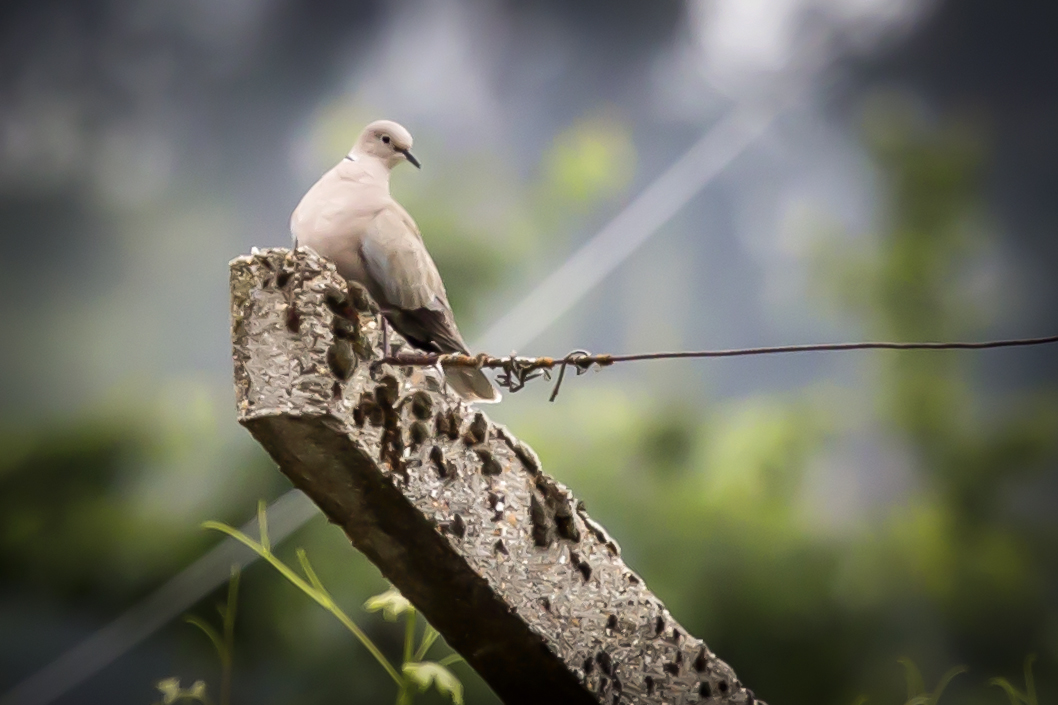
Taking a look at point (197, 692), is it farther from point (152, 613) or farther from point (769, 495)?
point (769, 495)

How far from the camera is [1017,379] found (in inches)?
72.7

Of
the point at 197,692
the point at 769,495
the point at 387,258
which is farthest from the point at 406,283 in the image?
the point at 769,495

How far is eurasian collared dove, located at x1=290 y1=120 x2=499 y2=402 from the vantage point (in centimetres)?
92

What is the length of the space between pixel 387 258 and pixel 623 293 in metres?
1.02

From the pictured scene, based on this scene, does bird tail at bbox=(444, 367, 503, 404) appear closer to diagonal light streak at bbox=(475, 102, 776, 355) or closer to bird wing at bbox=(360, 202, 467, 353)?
bird wing at bbox=(360, 202, 467, 353)

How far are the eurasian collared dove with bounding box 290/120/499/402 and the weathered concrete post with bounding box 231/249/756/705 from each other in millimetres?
82

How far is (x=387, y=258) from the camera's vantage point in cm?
92

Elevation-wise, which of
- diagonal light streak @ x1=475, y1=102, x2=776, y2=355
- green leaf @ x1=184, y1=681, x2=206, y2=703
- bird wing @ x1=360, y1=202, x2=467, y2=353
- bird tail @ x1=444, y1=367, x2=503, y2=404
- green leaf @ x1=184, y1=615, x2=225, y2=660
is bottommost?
green leaf @ x1=184, y1=681, x2=206, y2=703

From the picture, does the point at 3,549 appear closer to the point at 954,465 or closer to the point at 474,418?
the point at 474,418

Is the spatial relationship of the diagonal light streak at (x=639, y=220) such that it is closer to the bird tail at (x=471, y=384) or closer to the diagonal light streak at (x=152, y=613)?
the diagonal light streak at (x=152, y=613)

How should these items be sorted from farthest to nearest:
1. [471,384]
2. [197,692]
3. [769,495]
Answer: [769,495], [197,692], [471,384]

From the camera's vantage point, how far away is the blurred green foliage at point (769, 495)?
1650mm

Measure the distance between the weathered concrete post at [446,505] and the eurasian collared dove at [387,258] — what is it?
0.27ft

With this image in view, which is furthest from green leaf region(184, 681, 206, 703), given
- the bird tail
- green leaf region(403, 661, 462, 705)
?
the bird tail
